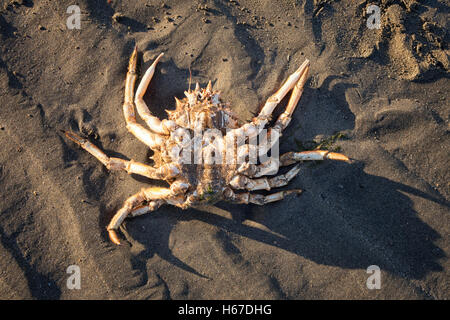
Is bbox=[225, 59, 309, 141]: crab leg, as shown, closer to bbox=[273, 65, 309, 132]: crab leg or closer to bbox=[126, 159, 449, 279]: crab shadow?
bbox=[273, 65, 309, 132]: crab leg

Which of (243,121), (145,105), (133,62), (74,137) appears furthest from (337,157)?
(74,137)

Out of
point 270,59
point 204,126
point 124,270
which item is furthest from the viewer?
point 270,59

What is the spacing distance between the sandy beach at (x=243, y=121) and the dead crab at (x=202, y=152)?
0.96 ft

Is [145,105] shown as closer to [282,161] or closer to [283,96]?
[283,96]

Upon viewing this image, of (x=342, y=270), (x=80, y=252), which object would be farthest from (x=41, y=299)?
(x=342, y=270)

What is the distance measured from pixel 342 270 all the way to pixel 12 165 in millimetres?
5482

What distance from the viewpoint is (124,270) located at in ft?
17.6

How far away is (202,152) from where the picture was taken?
494 centimetres

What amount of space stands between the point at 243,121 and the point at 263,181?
1081 millimetres

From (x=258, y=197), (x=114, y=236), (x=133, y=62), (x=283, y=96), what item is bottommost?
(x=114, y=236)

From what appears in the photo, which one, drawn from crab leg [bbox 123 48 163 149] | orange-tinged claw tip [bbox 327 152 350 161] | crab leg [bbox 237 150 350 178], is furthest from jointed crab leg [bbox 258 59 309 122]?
crab leg [bbox 123 48 163 149]

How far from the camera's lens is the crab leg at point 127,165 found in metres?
5.01

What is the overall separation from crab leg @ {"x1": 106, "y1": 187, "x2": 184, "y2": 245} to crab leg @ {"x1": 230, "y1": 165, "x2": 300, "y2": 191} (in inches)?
34.7
